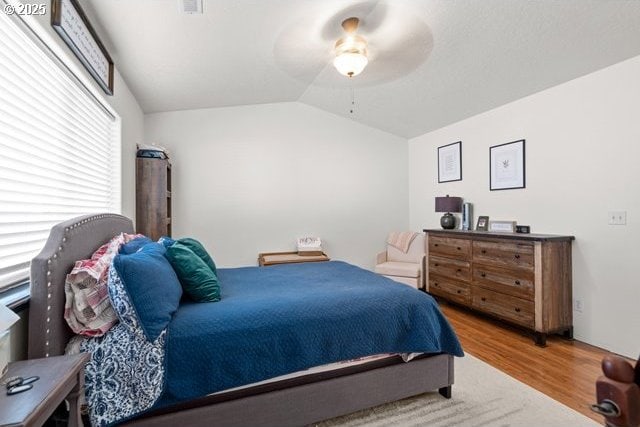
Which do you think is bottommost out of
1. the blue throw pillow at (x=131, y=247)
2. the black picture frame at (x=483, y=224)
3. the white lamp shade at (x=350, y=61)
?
the blue throw pillow at (x=131, y=247)

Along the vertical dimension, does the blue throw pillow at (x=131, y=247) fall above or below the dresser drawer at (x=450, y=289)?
above

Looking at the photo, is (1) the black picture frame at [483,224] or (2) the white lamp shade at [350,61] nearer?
(2) the white lamp shade at [350,61]

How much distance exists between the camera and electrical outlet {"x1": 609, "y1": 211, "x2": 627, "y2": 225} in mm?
2490

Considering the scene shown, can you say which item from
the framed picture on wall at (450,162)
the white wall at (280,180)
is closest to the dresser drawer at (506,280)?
the framed picture on wall at (450,162)

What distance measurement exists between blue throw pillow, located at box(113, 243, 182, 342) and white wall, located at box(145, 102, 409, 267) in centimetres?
266

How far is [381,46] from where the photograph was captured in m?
2.80

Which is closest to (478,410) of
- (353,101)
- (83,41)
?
(83,41)

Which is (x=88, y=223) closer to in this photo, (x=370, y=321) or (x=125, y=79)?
(x=370, y=321)

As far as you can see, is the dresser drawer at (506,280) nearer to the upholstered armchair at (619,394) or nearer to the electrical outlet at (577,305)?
the electrical outlet at (577,305)

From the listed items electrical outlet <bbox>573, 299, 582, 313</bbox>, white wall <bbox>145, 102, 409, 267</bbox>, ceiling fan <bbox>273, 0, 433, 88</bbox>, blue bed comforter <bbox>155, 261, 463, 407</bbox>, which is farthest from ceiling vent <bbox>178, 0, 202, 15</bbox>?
electrical outlet <bbox>573, 299, 582, 313</bbox>

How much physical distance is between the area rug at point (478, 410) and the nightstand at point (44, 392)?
4.22 feet

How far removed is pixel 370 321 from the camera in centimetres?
179

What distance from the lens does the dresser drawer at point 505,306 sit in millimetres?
2814

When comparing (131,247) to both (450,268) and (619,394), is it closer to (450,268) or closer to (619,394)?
(619,394)
